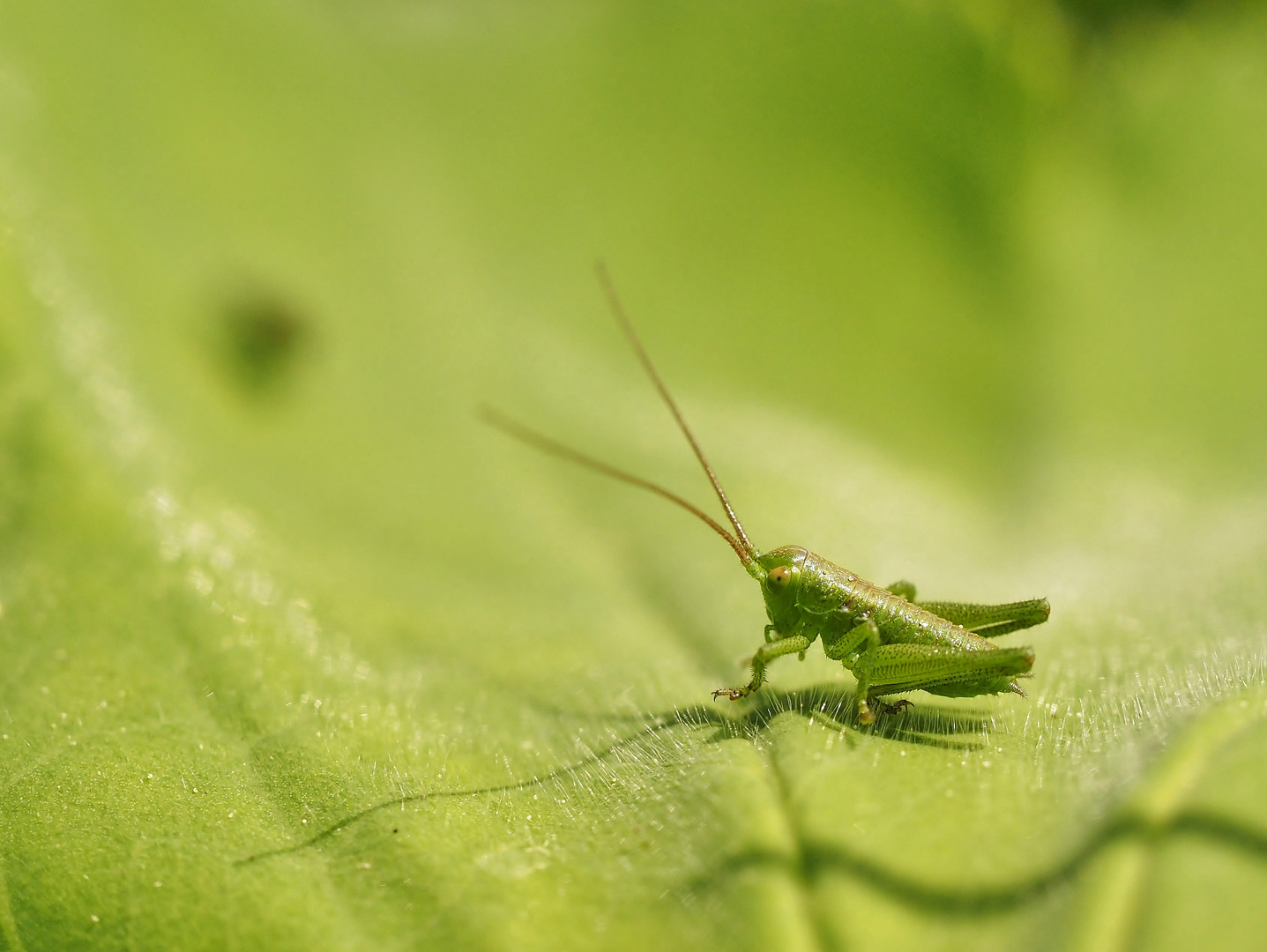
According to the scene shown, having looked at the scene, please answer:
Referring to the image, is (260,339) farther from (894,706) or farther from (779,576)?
(894,706)

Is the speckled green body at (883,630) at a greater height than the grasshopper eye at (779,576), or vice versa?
the grasshopper eye at (779,576)

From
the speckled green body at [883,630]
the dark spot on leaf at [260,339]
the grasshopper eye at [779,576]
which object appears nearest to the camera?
the speckled green body at [883,630]

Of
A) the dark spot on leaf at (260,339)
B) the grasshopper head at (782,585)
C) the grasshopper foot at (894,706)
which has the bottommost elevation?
the grasshopper foot at (894,706)

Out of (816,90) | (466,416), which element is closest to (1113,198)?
(816,90)

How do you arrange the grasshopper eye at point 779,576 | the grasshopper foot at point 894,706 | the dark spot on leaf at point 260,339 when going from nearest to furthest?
the grasshopper foot at point 894,706
the grasshopper eye at point 779,576
the dark spot on leaf at point 260,339

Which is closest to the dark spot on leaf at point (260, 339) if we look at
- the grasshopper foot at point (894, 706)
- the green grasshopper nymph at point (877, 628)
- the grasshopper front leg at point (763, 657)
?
the green grasshopper nymph at point (877, 628)

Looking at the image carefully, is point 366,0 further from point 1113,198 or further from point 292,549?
point 1113,198

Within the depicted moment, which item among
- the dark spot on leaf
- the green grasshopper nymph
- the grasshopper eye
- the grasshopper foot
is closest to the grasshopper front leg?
the green grasshopper nymph

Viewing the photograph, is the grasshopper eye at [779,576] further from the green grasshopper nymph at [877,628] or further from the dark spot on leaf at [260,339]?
the dark spot on leaf at [260,339]

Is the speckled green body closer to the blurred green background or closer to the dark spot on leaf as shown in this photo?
the blurred green background
